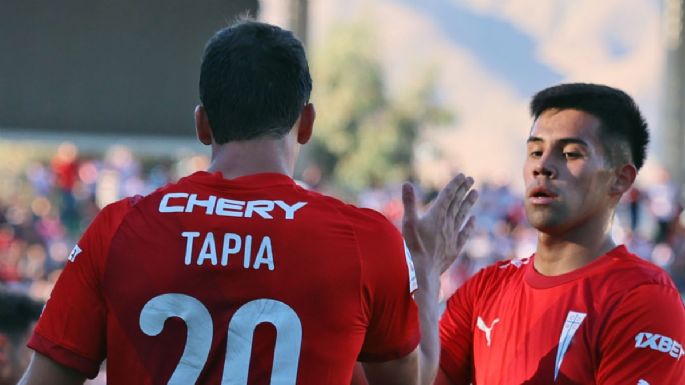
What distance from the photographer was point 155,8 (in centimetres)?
2256

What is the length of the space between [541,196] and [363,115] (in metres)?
54.5

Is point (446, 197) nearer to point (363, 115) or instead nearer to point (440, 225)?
point (440, 225)

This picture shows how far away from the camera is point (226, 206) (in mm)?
2656

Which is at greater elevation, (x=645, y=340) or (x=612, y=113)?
(x=612, y=113)

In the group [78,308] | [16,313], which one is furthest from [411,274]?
[16,313]

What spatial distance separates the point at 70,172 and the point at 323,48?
43.5 m

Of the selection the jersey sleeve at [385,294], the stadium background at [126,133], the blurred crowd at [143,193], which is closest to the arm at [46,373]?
the jersey sleeve at [385,294]

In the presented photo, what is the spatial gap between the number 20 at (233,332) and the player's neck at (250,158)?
1.02 feet

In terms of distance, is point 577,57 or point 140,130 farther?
point 577,57

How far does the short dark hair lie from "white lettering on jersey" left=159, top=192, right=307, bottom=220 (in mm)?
1232

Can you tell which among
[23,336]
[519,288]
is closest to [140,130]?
[23,336]

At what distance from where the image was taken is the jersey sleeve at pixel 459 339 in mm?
3758

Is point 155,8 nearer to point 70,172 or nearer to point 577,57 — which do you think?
point 70,172

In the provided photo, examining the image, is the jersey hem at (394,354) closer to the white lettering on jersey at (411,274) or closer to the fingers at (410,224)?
the white lettering on jersey at (411,274)
